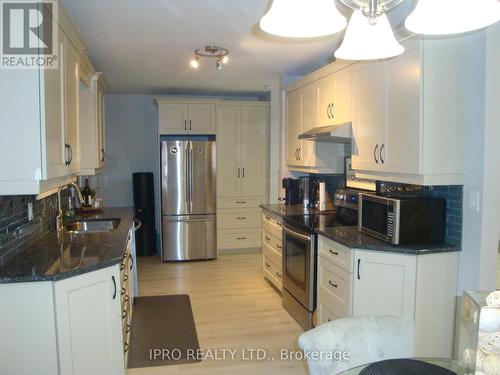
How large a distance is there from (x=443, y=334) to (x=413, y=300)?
34cm

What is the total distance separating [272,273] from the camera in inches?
171

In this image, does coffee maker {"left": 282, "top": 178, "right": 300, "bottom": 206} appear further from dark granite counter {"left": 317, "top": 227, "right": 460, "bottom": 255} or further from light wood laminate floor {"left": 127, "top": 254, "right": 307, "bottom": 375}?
dark granite counter {"left": 317, "top": 227, "right": 460, "bottom": 255}

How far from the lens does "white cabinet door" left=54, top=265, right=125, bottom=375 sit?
6.78 feet

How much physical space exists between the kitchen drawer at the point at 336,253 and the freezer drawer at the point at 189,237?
2724 mm

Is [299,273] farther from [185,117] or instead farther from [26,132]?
[185,117]

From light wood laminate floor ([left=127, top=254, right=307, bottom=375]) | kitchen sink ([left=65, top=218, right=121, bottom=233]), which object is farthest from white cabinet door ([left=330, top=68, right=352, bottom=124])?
kitchen sink ([left=65, top=218, right=121, bottom=233])

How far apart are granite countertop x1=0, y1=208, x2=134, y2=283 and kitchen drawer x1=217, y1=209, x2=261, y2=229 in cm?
264

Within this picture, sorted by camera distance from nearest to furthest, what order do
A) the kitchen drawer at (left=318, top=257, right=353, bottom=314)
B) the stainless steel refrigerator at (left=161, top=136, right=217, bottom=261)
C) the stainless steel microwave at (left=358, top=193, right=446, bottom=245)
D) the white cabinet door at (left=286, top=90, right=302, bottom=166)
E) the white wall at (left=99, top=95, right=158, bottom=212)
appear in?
the stainless steel microwave at (left=358, top=193, right=446, bottom=245) < the kitchen drawer at (left=318, top=257, right=353, bottom=314) < the white cabinet door at (left=286, top=90, right=302, bottom=166) < the stainless steel refrigerator at (left=161, top=136, right=217, bottom=261) < the white wall at (left=99, top=95, right=158, bottom=212)

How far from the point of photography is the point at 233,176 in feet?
19.1

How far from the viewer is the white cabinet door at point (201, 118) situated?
5.58 meters

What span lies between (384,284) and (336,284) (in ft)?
1.20

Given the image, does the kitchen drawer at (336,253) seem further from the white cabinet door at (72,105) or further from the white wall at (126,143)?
the white wall at (126,143)

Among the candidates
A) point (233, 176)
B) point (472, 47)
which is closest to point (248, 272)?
point (233, 176)

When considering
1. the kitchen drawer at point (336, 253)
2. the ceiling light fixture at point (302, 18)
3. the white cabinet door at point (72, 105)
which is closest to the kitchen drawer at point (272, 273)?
the kitchen drawer at point (336, 253)
